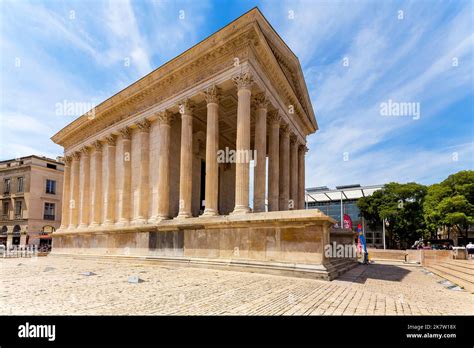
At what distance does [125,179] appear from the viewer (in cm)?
2273

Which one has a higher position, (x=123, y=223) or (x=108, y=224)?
(x=123, y=223)

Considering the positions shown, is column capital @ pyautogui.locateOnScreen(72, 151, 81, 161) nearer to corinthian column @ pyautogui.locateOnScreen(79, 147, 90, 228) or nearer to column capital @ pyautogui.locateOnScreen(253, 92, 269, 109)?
corinthian column @ pyautogui.locateOnScreen(79, 147, 90, 228)

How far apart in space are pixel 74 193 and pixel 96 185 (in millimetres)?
5286

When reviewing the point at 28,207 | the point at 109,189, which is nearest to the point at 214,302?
the point at 109,189

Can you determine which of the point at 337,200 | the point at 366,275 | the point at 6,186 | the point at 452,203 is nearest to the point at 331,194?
the point at 337,200

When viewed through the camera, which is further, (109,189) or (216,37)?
(109,189)

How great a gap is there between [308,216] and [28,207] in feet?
172

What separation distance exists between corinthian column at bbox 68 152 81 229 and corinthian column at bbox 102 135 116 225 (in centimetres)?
587

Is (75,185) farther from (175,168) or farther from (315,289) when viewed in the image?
(315,289)

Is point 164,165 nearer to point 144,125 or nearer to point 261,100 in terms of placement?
point 144,125

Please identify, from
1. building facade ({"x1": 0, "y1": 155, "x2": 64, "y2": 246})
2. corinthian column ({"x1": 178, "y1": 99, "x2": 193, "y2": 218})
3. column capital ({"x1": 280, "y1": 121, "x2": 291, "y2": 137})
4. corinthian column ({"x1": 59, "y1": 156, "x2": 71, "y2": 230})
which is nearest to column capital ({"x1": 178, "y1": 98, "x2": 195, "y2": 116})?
corinthian column ({"x1": 178, "y1": 99, "x2": 193, "y2": 218})

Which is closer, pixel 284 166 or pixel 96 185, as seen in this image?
pixel 284 166

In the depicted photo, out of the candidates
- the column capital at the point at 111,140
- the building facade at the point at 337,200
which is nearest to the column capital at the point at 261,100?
the column capital at the point at 111,140

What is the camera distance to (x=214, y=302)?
6727 mm
